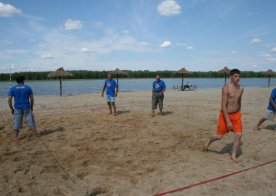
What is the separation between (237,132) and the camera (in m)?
4.85

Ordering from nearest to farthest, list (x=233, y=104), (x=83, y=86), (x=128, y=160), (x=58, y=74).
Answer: (x=233, y=104), (x=128, y=160), (x=58, y=74), (x=83, y=86)

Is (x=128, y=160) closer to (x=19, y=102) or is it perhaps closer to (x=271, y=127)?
(x=19, y=102)

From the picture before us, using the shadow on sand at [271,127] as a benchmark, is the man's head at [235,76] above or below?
above

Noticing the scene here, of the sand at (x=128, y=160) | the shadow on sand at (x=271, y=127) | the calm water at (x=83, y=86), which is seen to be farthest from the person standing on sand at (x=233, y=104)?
the calm water at (x=83, y=86)

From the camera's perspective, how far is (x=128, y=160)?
5059mm

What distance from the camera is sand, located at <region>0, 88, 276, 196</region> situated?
154 inches

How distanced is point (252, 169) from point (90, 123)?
201 inches

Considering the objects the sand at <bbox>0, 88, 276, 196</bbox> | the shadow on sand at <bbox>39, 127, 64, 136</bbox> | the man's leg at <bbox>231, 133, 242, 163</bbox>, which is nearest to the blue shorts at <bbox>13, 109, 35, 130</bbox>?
the sand at <bbox>0, 88, 276, 196</bbox>

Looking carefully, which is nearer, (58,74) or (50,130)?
(50,130)

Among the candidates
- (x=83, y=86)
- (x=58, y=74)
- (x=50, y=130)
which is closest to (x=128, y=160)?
(x=50, y=130)

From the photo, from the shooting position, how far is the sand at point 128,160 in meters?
3.91

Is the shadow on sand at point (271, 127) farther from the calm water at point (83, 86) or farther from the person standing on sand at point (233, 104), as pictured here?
the calm water at point (83, 86)

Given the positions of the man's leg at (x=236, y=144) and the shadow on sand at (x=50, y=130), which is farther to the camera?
the shadow on sand at (x=50, y=130)

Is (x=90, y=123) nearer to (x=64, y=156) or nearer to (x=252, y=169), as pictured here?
(x=64, y=156)
